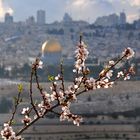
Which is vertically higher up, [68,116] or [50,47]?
[50,47]

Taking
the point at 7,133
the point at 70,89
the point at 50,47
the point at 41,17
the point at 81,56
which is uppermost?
the point at 41,17

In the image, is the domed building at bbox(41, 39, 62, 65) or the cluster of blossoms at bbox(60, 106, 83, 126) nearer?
the cluster of blossoms at bbox(60, 106, 83, 126)

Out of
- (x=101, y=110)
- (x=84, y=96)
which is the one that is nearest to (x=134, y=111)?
(x=101, y=110)

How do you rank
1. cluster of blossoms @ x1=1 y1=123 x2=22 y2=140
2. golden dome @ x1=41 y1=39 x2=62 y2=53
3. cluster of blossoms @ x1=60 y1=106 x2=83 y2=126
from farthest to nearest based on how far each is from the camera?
golden dome @ x1=41 y1=39 x2=62 y2=53
cluster of blossoms @ x1=60 y1=106 x2=83 y2=126
cluster of blossoms @ x1=1 y1=123 x2=22 y2=140

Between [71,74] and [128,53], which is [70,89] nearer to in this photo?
[128,53]

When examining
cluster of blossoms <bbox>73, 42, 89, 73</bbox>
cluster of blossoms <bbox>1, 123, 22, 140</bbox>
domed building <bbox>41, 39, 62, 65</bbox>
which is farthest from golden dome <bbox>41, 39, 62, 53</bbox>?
cluster of blossoms <bbox>1, 123, 22, 140</bbox>

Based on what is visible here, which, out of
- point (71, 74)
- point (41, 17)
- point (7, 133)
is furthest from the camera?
point (41, 17)

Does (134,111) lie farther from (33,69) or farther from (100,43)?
(100,43)

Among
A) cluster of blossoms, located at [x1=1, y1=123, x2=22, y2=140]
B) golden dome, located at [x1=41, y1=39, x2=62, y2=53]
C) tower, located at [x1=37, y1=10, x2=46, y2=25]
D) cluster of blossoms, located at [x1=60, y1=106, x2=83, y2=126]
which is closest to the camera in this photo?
cluster of blossoms, located at [x1=1, y1=123, x2=22, y2=140]

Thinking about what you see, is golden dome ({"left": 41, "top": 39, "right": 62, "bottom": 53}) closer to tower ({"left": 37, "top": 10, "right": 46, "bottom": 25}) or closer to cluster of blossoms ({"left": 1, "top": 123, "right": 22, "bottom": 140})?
cluster of blossoms ({"left": 1, "top": 123, "right": 22, "bottom": 140})

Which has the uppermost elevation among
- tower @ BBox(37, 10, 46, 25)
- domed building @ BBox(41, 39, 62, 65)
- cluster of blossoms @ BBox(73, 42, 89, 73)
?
tower @ BBox(37, 10, 46, 25)

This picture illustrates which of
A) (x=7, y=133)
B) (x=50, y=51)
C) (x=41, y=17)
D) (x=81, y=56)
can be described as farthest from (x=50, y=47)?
(x=41, y=17)

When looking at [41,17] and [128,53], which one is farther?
[41,17]

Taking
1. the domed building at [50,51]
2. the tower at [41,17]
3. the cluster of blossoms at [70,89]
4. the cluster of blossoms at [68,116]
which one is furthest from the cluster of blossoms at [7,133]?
the tower at [41,17]
